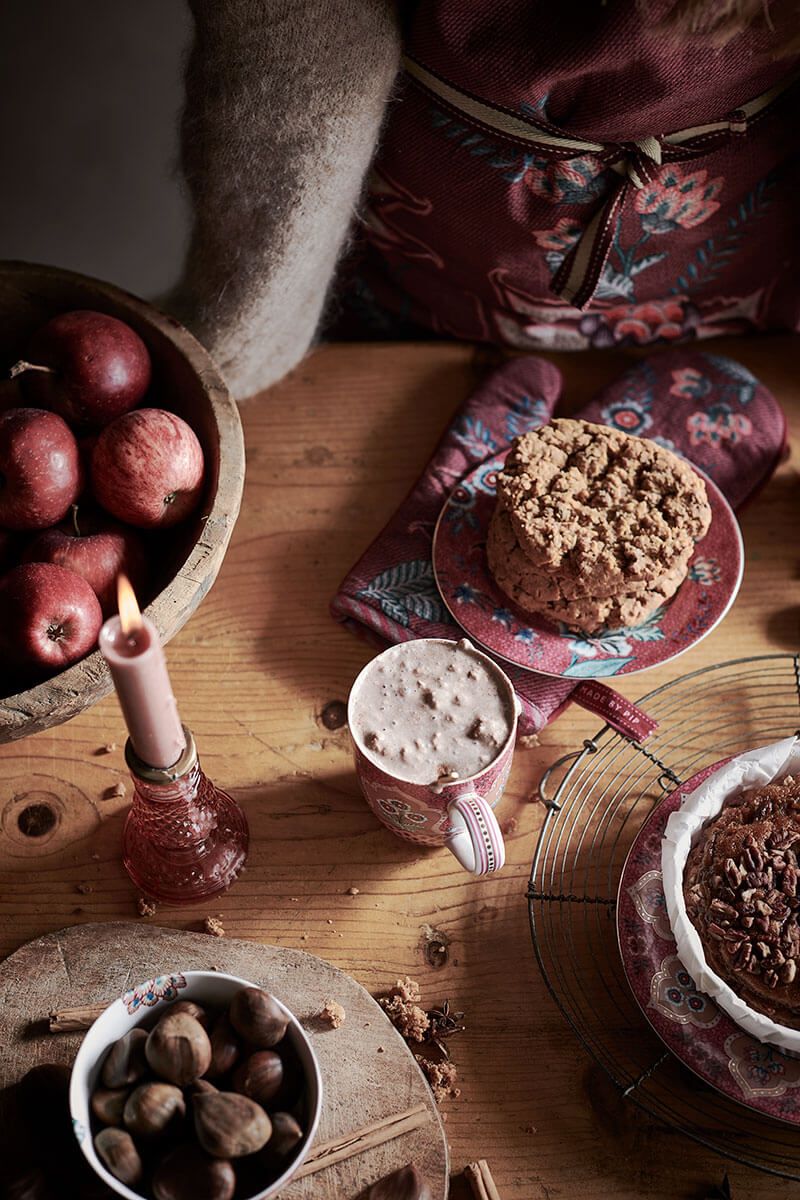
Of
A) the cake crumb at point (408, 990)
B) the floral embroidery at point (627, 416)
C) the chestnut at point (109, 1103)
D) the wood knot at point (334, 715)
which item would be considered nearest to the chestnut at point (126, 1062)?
the chestnut at point (109, 1103)

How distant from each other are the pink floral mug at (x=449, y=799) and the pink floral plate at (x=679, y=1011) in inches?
4.6

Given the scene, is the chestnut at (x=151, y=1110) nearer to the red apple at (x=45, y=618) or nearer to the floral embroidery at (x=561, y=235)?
the red apple at (x=45, y=618)

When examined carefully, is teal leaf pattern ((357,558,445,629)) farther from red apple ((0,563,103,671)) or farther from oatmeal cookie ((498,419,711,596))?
red apple ((0,563,103,671))

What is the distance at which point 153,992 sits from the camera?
2.32 feet

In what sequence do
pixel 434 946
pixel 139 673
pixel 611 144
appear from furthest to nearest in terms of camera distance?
1. pixel 611 144
2. pixel 434 946
3. pixel 139 673

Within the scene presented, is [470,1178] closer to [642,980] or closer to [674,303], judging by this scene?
[642,980]

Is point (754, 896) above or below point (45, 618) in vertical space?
below

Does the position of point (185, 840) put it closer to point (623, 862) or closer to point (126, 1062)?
point (126, 1062)

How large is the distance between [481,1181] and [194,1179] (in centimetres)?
23

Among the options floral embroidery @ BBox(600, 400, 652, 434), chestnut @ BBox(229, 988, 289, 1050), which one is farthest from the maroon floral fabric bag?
chestnut @ BBox(229, 988, 289, 1050)

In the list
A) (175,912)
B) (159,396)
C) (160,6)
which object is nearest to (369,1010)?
(175,912)

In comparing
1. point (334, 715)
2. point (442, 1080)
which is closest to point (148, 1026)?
point (442, 1080)

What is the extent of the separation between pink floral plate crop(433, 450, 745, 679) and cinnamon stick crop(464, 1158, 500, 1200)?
0.39 metres

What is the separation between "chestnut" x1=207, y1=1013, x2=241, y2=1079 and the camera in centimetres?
69
